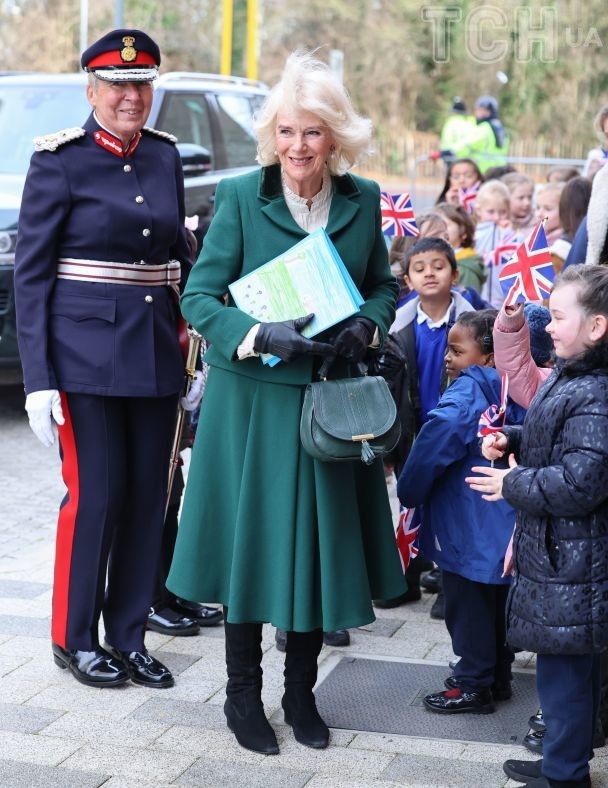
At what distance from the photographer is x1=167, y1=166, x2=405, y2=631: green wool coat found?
381 cm

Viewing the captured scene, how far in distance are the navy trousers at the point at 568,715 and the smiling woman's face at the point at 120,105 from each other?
Answer: 2.20m

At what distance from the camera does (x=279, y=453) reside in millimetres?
3840

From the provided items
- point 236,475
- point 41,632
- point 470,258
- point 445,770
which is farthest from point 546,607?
point 470,258

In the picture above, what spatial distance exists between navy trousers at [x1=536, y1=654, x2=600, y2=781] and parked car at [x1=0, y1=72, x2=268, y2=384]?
4.95 metres

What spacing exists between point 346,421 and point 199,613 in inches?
66.7

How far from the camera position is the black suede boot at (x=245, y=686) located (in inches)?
154

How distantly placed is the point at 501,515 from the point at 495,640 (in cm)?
42

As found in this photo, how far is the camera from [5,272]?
8.09 metres

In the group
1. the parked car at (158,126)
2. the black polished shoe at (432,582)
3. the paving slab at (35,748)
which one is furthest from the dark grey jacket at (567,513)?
the parked car at (158,126)

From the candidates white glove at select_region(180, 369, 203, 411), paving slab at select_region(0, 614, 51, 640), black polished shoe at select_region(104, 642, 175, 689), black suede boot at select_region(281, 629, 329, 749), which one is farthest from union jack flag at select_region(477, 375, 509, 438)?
paving slab at select_region(0, 614, 51, 640)

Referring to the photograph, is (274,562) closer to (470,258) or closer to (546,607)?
(546,607)

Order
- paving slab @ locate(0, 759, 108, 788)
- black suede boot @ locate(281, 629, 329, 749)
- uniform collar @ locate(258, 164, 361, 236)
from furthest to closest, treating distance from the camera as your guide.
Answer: black suede boot @ locate(281, 629, 329, 749), uniform collar @ locate(258, 164, 361, 236), paving slab @ locate(0, 759, 108, 788)

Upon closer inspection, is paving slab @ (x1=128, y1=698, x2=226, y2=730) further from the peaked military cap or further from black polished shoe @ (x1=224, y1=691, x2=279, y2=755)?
the peaked military cap

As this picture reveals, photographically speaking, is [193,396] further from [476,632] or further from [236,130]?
[236,130]
